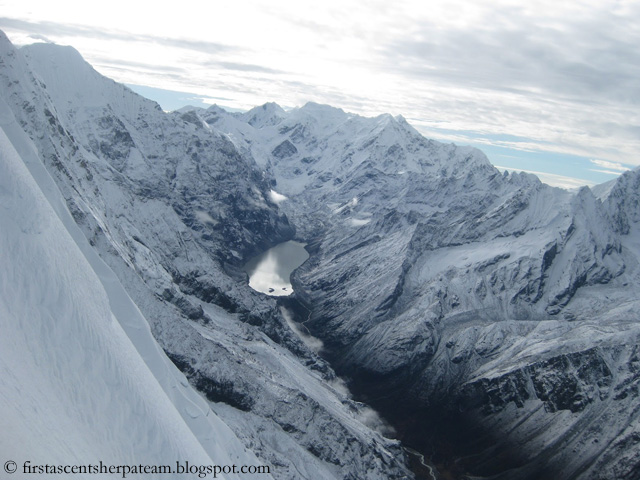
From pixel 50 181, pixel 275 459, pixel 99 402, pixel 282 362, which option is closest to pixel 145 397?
pixel 99 402

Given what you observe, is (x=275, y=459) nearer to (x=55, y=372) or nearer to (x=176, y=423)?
(x=176, y=423)

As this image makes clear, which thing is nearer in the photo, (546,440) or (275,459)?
(275,459)

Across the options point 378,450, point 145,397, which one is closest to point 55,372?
point 145,397

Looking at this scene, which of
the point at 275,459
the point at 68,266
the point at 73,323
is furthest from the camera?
the point at 275,459

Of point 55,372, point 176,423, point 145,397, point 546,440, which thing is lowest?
point 546,440

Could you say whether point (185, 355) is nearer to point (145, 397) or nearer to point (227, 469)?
point (227, 469)

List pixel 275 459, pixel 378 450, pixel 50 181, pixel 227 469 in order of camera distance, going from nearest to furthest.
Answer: pixel 227 469
pixel 50 181
pixel 275 459
pixel 378 450

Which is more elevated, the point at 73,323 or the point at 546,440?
the point at 73,323
